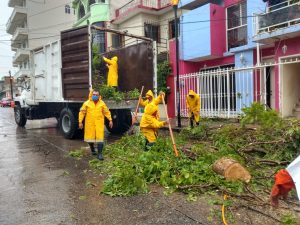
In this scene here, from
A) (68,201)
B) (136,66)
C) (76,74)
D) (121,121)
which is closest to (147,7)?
(136,66)

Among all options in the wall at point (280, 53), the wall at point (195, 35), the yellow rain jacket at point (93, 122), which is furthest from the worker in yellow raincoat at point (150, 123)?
the wall at point (195, 35)

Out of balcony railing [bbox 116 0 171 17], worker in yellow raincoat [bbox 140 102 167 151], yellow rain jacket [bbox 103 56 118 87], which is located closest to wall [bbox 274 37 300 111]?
yellow rain jacket [bbox 103 56 118 87]

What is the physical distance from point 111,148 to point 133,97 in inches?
101

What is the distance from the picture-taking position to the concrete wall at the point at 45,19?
4644cm

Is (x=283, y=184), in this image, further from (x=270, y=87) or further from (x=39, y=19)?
(x=39, y=19)

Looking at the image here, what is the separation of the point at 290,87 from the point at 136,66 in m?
5.94

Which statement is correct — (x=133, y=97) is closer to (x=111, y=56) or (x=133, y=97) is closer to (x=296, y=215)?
(x=111, y=56)

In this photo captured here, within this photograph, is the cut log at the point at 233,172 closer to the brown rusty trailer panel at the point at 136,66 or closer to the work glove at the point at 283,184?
the work glove at the point at 283,184

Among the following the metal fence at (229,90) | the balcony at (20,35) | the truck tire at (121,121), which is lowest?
the truck tire at (121,121)

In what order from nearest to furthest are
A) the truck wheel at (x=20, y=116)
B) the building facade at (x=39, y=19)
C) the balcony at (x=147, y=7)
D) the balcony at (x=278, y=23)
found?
the balcony at (x=278, y=23), the truck wheel at (x=20, y=116), the balcony at (x=147, y=7), the building facade at (x=39, y=19)

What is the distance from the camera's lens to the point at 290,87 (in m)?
12.8

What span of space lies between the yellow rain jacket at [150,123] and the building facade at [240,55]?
17.1 feet

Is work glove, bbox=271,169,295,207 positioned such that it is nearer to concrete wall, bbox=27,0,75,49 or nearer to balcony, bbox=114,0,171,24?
balcony, bbox=114,0,171,24

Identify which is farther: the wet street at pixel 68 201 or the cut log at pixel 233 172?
the cut log at pixel 233 172
